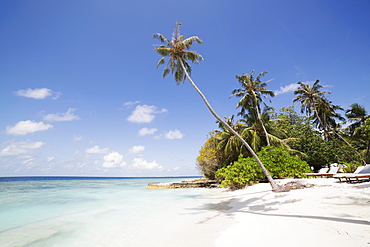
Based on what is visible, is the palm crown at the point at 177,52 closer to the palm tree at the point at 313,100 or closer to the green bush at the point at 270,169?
the green bush at the point at 270,169

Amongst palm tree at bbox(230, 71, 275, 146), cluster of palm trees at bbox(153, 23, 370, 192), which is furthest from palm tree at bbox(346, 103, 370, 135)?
palm tree at bbox(230, 71, 275, 146)

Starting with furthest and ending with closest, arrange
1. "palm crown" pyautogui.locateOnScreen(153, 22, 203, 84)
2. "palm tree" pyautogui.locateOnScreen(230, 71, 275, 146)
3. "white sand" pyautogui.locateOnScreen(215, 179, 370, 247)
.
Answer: "palm tree" pyautogui.locateOnScreen(230, 71, 275, 146) < "palm crown" pyautogui.locateOnScreen(153, 22, 203, 84) < "white sand" pyautogui.locateOnScreen(215, 179, 370, 247)

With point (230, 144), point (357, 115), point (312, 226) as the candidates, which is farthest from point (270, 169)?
point (357, 115)

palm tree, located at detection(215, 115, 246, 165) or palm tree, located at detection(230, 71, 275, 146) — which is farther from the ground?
palm tree, located at detection(230, 71, 275, 146)

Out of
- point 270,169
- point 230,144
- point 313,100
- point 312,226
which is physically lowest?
point 312,226

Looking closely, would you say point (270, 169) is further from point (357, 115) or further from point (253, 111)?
point (357, 115)

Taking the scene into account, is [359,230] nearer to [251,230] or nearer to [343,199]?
[251,230]

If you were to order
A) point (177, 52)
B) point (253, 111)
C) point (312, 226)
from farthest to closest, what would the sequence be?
point (253, 111), point (177, 52), point (312, 226)

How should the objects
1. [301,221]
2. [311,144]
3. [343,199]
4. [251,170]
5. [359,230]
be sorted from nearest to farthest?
[359,230] → [301,221] → [343,199] → [251,170] → [311,144]

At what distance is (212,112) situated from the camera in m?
11.5

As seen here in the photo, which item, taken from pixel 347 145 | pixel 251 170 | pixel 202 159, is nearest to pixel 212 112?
pixel 251 170

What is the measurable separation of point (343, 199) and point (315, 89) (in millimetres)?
20854

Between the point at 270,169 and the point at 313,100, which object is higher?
the point at 313,100

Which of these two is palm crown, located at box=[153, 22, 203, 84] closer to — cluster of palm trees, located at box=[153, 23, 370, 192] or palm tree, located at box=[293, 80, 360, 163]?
cluster of palm trees, located at box=[153, 23, 370, 192]
